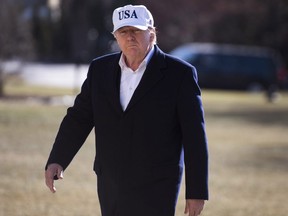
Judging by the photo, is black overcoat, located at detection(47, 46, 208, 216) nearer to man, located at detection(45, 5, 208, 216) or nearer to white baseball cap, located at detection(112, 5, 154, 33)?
man, located at detection(45, 5, 208, 216)

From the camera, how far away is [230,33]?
47.8 metres

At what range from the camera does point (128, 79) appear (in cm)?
504

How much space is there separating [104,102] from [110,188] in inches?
20.6

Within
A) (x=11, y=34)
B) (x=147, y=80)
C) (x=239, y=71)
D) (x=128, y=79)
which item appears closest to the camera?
(x=147, y=80)

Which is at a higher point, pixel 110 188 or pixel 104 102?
pixel 104 102

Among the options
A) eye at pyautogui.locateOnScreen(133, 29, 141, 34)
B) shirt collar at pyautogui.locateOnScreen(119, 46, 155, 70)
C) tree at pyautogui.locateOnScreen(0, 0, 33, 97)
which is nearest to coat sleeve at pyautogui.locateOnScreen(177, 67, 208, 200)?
shirt collar at pyautogui.locateOnScreen(119, 46, 155, 70)

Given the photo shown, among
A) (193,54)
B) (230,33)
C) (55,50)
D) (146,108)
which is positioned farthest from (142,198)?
(55,50)

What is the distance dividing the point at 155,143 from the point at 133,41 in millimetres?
615

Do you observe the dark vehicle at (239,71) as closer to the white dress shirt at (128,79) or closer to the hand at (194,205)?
the white dress shirt at (128,79)

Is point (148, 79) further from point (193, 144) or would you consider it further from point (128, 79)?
point (193, 144)

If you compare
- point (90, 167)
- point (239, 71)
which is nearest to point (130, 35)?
point (90, 167)

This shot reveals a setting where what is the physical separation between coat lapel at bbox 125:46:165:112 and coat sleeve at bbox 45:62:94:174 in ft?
1.51

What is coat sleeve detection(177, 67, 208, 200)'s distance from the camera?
4797 mm

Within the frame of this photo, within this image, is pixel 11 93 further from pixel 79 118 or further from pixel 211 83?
pixel 79 118
